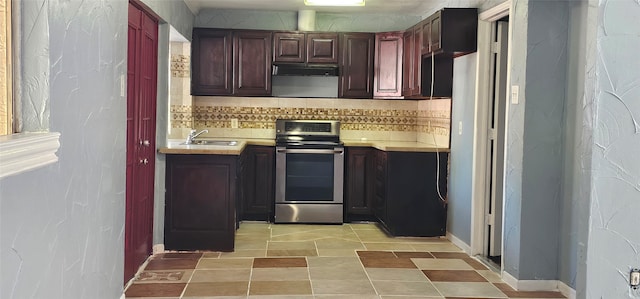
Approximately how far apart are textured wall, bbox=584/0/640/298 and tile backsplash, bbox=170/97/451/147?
4025mm

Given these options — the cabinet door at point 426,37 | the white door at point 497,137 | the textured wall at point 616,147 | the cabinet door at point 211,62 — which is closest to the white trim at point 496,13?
the white door at point 497,137

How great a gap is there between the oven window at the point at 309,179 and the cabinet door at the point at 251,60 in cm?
94

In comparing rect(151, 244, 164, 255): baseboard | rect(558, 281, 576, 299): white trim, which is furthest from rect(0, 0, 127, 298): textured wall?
rect(558, 281, 576, 299): white trim

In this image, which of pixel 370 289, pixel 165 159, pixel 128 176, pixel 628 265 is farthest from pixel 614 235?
pixel 165 159

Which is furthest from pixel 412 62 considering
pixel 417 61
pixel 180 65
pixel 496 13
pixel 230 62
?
pixel 180 65

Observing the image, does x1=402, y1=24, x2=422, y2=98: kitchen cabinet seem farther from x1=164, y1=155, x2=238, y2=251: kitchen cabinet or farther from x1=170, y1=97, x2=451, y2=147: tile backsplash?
x1=164, y1=155, x2=238, y2=251: kitchen cabinet

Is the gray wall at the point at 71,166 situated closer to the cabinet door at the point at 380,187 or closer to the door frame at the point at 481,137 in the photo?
the door frame at the point at 481,137

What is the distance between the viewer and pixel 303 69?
273 inches

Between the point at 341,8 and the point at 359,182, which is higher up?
the point at 341,8

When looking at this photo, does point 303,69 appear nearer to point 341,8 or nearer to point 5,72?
point 341,8

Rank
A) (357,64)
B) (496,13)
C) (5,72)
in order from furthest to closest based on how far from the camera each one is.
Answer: (357,64) → (496,13) → (5,72)

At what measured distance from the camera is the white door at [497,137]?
5129mm

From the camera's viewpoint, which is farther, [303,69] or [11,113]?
[303,69]

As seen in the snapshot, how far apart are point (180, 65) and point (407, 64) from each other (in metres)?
2.40
